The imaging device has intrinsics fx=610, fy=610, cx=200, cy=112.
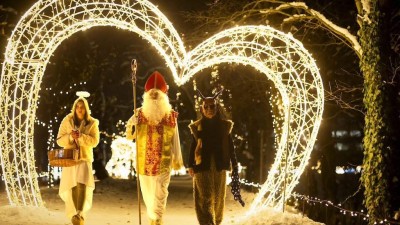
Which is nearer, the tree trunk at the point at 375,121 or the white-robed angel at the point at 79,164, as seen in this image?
the white-robed angel at the point at 79,164

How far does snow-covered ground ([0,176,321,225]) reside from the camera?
1008 cm

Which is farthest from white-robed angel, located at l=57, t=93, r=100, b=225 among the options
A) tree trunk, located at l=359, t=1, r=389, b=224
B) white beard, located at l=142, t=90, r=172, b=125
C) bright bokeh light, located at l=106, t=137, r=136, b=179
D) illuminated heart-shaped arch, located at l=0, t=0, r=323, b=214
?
bright bokeh light, located at l=106, t=137, r=136, b=179

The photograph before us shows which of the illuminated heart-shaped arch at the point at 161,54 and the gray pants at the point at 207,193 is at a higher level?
the illuminated heart-shaped arch at the point at 161,54

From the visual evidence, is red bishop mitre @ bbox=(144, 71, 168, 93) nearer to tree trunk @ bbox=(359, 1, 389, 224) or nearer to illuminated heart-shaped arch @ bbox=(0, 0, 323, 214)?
illuminated heart-shaped arch @ bbox=(0, 0, 323, 214)

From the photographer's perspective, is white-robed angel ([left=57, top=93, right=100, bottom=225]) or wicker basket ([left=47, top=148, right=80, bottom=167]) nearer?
wicker basket ([left=47, top=148, right=80, bottom=167])

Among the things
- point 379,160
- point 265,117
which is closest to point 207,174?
point 379,160

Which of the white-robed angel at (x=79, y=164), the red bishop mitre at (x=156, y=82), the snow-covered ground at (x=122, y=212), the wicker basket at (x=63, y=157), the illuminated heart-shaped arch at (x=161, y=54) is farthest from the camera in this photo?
the illuminated heart-shaped arch at (x=161, y=54)

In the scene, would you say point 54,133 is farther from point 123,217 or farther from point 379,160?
point 379,160

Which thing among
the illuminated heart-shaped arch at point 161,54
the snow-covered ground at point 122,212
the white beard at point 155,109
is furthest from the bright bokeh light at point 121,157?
the white beard at point 155,109

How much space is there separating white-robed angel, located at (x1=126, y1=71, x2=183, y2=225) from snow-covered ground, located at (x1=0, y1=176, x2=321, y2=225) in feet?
6.14

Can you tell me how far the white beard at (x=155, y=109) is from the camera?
9.16 metres

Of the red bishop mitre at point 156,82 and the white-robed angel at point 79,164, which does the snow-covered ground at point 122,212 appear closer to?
the white-robed angel at point 79,164

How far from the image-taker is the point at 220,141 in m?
9.20

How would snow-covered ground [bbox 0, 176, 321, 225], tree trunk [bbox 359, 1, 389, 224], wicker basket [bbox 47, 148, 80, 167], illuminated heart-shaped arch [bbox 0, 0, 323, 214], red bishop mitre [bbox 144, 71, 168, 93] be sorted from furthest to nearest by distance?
illuminated heart-shaped arch [bbox 0, 0, 323, 214], tree trunk [bbox 359, 1, 389, 224], snow-covered ground [bbox 0, 176, 321, 225], red bishop mitre [bbox 144, 71, 168, 93], wicker basket [bbox 47, 148, 80, 167]
